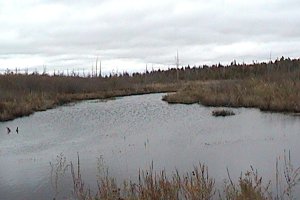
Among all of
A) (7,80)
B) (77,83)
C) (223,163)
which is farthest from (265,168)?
(77,83)

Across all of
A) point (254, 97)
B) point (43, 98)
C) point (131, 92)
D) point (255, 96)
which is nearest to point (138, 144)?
→ point (254, 97)

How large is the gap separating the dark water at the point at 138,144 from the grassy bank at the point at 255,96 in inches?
41.8

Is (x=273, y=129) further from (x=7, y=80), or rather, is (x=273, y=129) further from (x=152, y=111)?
(x=7, y=80)

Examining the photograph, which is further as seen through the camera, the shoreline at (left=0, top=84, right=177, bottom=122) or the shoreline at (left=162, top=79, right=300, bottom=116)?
the shoreline at (left=0, top=84, right=177, bottom=122)

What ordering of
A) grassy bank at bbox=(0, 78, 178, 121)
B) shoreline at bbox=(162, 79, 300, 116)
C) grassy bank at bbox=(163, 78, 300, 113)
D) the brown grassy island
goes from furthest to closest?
1. grassy bank at bbox=(0, 78, 178, 121)
2. the brown grassy island
3. grassy bank at bbox=(163, 78, 300, 113)
4. shoreline at bbox=(162, 79, 300, 116)

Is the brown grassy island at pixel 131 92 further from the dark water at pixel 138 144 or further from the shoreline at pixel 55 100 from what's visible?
the dark water at pixel 138 144

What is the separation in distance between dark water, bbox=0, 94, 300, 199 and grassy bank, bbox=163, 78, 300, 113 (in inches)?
41.8

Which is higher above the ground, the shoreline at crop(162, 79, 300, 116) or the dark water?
the shoreline at crop(162, 79, 300, 116)

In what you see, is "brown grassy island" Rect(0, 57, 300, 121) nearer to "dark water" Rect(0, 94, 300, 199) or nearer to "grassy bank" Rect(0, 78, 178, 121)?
"grassy bank" Rect(0, 78, 178, 121)

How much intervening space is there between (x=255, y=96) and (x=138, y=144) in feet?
32.9

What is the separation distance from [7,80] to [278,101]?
1601cm

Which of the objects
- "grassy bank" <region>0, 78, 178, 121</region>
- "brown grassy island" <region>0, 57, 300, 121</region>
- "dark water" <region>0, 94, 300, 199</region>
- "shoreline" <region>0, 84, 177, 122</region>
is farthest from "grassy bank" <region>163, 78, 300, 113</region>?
"grassy bank" <region>0, 78, 178, 121</region>

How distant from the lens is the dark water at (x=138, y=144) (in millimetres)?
8672

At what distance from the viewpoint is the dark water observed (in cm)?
867
